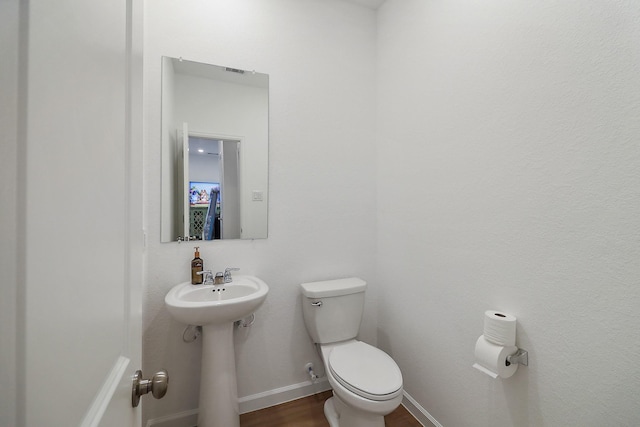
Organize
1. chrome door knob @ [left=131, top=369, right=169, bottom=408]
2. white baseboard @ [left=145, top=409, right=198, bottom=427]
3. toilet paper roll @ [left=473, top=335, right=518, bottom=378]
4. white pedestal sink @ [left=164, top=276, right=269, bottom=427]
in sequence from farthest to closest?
white baseboard @ [left=145, top=409, right=198, bottom=427]
white pedestal sink @ [left=164, top=276, right=269, bottom=427]
toilet paper roll @ [left=473, top=335, right=518, bottom=378]
chrome door knob @ [left=131, top=369, right=169, bottom=408]

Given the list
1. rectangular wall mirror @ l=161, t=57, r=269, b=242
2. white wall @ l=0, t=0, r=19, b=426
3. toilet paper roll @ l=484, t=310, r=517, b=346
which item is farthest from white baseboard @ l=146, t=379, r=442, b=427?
white wall @ l=0, t=0, r=19, b=426

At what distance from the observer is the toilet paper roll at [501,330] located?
41.0 inches

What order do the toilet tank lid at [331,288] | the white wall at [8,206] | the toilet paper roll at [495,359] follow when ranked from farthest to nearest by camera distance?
1. the toilet tank lid at [331,288]
2. the toilet paper roll at [495,359]
3. the white wall at [8,206]

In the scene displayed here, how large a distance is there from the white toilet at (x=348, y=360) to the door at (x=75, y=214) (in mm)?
990

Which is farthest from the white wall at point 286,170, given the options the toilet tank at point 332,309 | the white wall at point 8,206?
the white wall at point 8,206

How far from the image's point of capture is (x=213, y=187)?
162 cm

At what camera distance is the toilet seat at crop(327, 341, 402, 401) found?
3.96 ft

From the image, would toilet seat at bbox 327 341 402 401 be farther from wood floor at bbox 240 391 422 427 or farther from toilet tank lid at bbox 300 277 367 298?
wood floor at bbox 240 391 422 427

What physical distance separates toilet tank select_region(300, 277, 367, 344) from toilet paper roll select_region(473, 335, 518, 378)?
0.77 metres

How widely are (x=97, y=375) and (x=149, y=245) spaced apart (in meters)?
1.23

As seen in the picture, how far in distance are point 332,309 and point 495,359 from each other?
89cm

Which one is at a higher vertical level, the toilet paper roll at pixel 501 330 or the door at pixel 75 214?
the door at pixel 75 214

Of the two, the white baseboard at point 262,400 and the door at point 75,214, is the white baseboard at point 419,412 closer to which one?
the white baseboard at point 262,400

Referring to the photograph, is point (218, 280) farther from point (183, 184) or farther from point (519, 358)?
point (519, 358)
